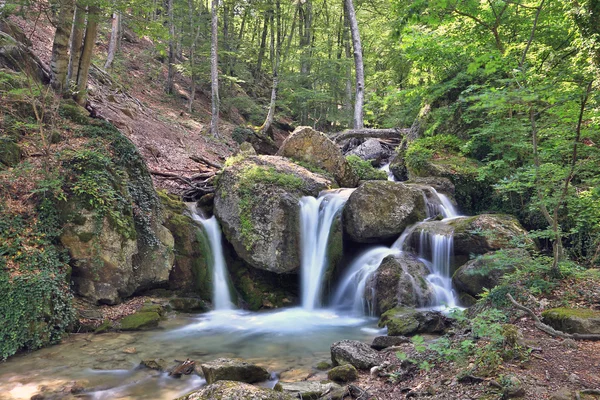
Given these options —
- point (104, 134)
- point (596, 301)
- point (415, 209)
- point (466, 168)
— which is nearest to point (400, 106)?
point (466, 168)

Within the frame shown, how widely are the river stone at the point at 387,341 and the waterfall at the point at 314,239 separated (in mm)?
3816

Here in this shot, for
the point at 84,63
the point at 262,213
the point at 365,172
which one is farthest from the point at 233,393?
the point at 365,172

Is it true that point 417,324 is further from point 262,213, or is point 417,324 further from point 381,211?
point 262,213

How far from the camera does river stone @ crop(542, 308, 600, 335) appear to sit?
13.4 ft

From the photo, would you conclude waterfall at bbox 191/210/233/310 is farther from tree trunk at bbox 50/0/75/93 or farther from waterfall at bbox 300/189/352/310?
tree trunk at bbox 50/0/75/93

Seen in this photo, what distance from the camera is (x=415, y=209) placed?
989cm

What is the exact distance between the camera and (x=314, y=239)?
32.9ft

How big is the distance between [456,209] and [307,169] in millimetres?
4721

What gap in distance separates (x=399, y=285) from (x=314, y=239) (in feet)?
8.92

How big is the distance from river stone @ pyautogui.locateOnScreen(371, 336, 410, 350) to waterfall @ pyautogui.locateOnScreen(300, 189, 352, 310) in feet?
12.5

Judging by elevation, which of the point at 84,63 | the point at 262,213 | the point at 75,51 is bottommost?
the point at 262,213

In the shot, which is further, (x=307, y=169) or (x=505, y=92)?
(x=307, y=169)

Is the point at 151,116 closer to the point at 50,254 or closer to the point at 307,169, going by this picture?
the point at 307,169

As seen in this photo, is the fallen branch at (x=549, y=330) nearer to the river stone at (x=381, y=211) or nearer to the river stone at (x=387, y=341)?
the river stone at (x=387, y=341)
